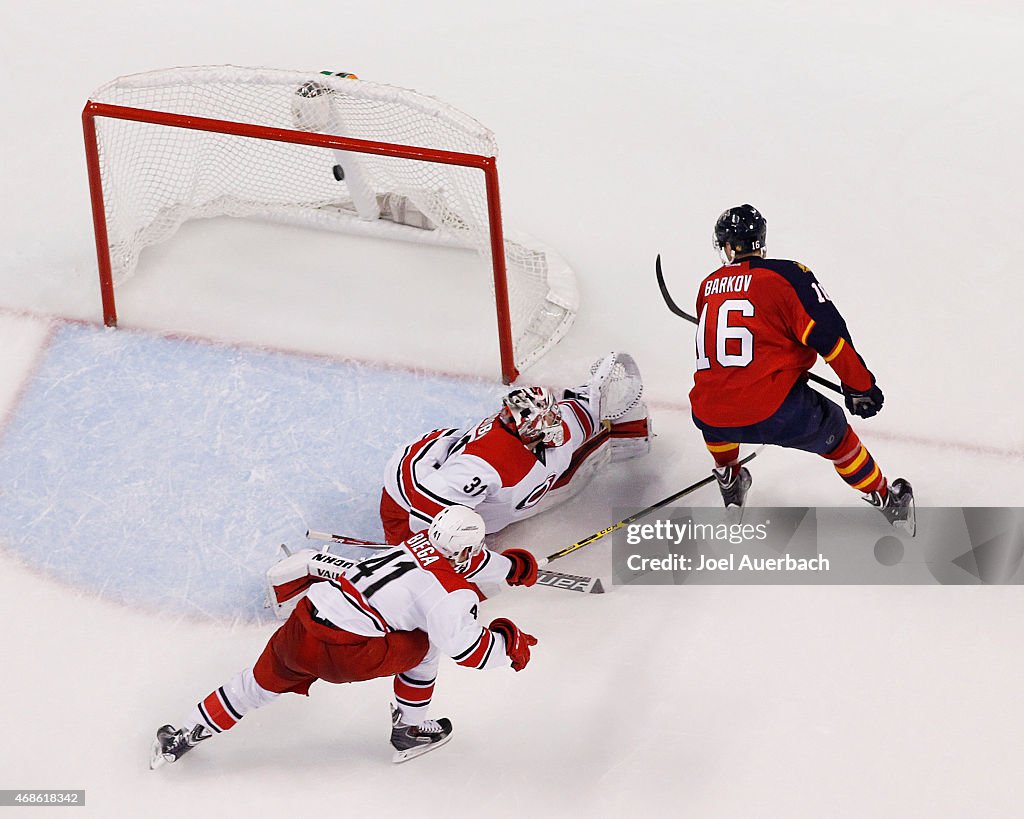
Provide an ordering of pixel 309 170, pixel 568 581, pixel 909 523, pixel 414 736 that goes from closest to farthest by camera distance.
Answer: pixel 414 736 → pixel 568 581 → pixel 909 523 → pixel 309 170

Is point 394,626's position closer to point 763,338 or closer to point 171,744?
point 171,744

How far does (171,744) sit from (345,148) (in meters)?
1.78

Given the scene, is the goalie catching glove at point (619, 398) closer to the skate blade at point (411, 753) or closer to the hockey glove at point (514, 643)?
the hockey glove at point (514, 643)

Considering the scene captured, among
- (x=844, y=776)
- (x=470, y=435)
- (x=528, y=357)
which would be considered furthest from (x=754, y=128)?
(x=844, y=776)

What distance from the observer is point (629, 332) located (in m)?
5.02

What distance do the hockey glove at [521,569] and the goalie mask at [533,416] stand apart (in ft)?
1.08

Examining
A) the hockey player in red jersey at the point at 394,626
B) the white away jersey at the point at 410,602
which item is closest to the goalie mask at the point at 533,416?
the hockey player in red jersey at the point at 394,626

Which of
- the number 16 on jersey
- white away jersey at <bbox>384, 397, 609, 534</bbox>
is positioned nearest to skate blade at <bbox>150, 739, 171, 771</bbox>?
white away jersey at <bbox>384, 397, 609, 534</bbox>

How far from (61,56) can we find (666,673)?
150 inches

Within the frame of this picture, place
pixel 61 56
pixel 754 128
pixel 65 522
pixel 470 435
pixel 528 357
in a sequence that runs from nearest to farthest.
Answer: pixel 470 435
pixel 65 522
pixel 528 357
pixel 754 128
pixel 61 56

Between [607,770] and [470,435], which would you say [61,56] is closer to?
[470,435]

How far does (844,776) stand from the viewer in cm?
378

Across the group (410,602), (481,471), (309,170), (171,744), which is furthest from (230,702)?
(309,170)

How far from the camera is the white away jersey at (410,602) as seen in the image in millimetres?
3529
